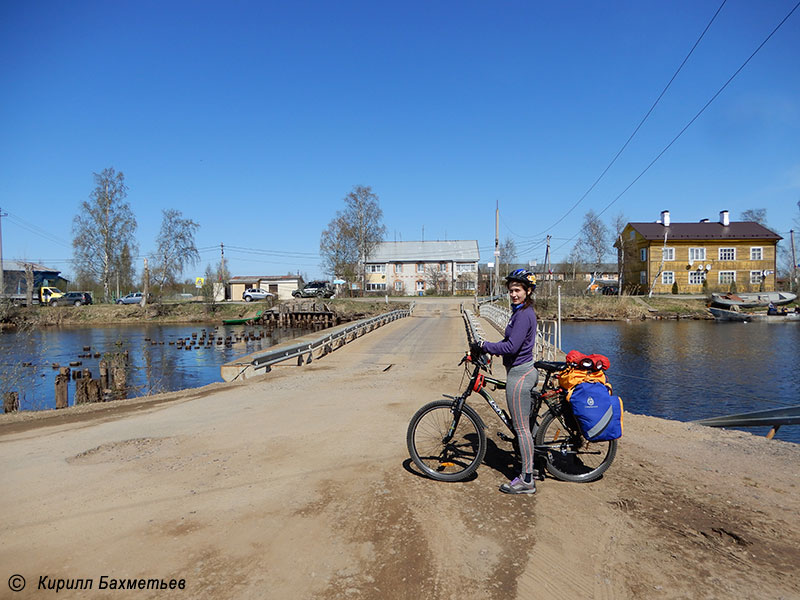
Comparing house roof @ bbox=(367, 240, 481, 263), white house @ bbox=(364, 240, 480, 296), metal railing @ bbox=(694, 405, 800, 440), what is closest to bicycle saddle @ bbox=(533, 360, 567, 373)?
metal railing @ bbox=(694, 405, 800, 440)

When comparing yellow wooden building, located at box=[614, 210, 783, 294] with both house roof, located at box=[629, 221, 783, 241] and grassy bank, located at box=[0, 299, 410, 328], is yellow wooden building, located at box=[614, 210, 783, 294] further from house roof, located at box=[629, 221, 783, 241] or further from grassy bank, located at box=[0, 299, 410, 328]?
grassy bank, located at box=[0, 299, 410, 328]

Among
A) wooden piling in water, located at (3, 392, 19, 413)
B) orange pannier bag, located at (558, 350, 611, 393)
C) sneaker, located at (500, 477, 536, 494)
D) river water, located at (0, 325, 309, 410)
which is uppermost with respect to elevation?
A: orange pannier bag, located at (558, 350, 611, 393)

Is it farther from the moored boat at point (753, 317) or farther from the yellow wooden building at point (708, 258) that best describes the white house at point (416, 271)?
the moored boat at point (753, 317)

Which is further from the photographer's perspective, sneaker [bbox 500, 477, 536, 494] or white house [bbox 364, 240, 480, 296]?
white house [bbox 364, 240, 480, 296]

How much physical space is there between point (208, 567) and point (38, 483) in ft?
9.16

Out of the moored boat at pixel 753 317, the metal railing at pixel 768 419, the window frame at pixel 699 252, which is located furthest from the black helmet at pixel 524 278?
the window frame at pixel 699 252

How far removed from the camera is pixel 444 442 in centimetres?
496

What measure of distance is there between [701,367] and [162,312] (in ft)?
173

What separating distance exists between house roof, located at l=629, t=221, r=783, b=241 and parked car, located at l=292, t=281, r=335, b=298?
130 ft

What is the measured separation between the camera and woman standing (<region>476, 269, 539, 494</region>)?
14.9ft

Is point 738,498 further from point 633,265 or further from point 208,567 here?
point 633,265

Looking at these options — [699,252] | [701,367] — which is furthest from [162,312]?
[699,252]

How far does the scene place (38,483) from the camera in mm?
4941

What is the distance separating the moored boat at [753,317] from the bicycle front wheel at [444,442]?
173 feet
